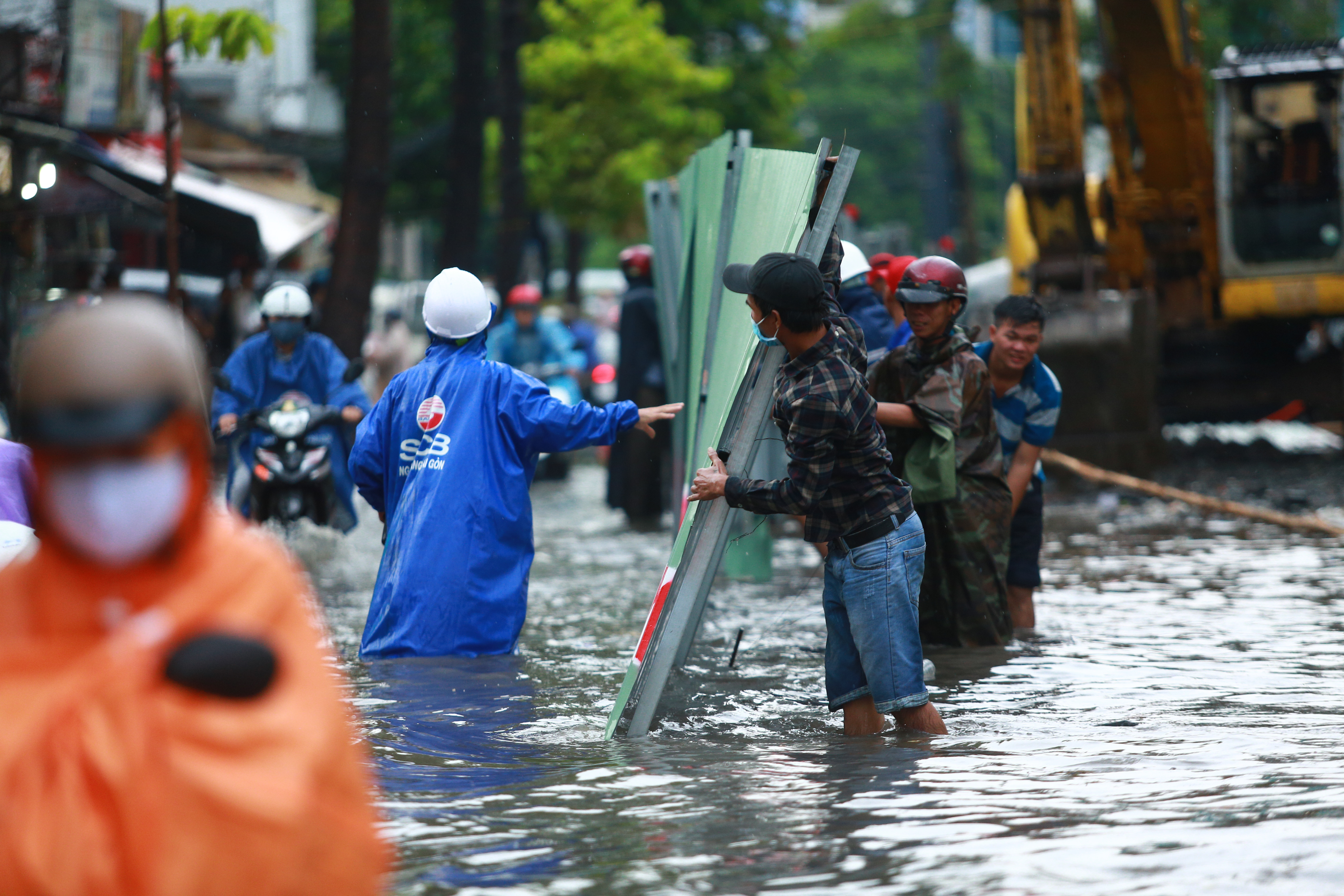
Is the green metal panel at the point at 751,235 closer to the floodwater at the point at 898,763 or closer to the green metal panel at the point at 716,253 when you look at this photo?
the green metal panel at the point at 716,253

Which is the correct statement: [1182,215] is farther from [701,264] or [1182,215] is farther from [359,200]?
[701,264]

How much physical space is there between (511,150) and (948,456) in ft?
56.0

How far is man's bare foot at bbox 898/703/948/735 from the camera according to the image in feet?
18.7

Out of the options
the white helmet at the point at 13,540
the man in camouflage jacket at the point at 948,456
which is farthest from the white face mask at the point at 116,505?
the man in camouflage jacket at the point at 948,456

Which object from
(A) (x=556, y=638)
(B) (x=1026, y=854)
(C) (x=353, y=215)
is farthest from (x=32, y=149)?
(B) (x=1026, y=854)

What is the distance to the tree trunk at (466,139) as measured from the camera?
794 inches

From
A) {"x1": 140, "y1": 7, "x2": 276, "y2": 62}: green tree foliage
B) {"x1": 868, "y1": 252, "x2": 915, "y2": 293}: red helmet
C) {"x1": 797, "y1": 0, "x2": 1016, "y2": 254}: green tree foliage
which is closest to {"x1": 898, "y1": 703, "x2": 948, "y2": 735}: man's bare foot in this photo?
{"x1": 868, "y1": 252, "x2": 915, "y2": 293}: red helmet

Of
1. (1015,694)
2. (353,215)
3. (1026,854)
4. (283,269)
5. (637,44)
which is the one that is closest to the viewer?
(1026,854)

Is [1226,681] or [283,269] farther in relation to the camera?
[283,269]

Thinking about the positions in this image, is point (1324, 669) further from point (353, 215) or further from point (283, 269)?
point (283, 269)

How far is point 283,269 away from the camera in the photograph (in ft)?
92.3

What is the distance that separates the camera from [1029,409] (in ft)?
25.4

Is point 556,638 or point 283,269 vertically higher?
point 283,269

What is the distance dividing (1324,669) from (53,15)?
1318cm
